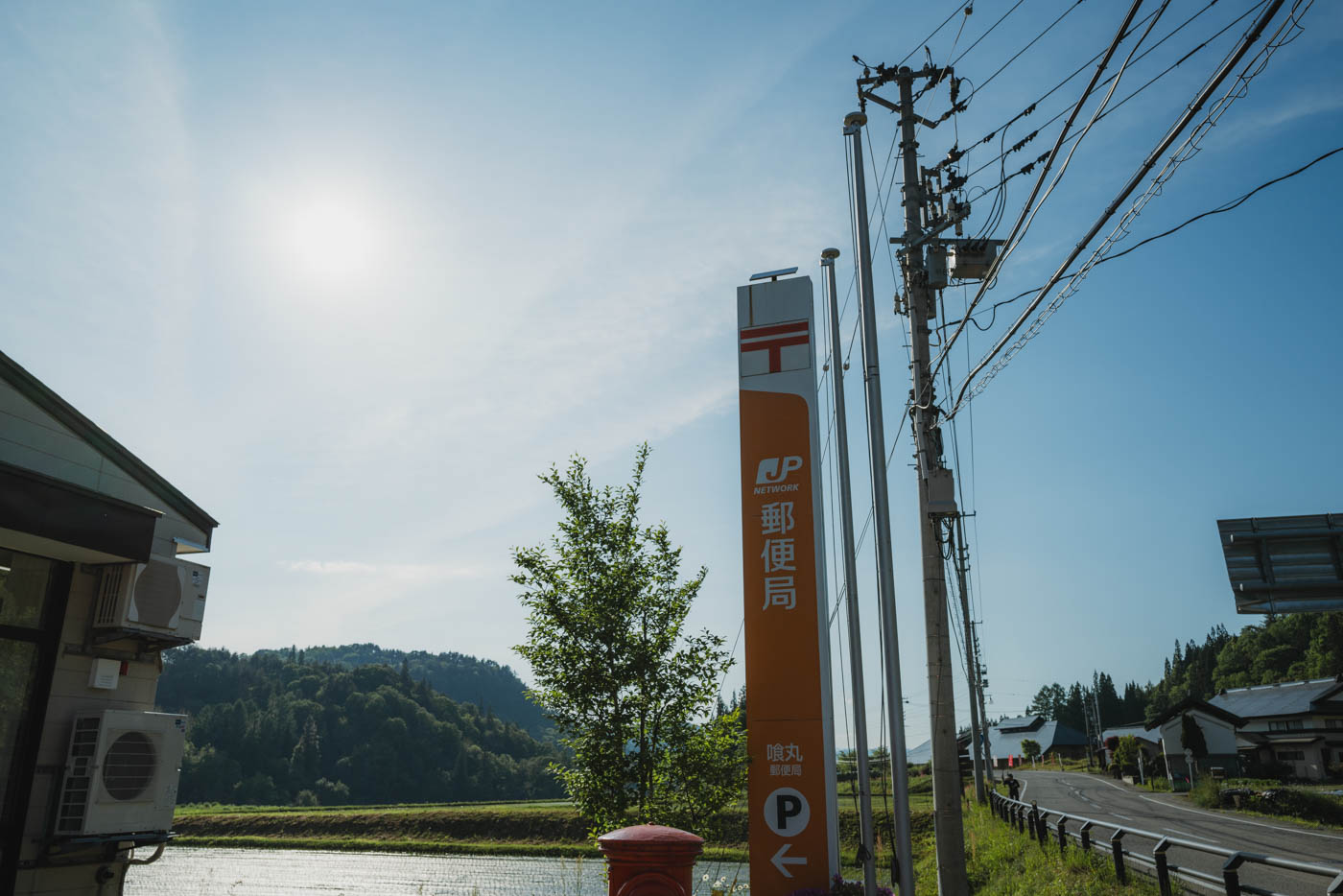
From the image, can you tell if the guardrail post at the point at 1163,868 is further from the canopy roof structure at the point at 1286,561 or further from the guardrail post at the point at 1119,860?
the canopy roof structure at the point at 1286,561

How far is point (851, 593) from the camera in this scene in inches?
375

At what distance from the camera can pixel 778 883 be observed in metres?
8.84

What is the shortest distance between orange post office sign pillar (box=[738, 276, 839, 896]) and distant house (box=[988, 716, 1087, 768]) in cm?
7913

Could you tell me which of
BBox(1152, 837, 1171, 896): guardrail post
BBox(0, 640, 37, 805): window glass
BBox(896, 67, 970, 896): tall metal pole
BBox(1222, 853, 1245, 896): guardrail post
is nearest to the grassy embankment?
BBox(896, 67, 970, 896): tall metal pole

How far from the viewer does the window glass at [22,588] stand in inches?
320

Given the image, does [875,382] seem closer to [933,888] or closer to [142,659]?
[142,659]

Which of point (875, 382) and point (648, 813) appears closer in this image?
point (875, 382)

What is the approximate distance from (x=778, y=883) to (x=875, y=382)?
5619 mm

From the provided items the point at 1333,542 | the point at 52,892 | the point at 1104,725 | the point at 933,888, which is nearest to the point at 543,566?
the point at 52,892

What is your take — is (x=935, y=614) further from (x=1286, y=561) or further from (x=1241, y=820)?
(x=1241, y=820)

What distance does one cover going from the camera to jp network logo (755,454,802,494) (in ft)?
32.7

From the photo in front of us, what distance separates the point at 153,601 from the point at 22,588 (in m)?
1.18

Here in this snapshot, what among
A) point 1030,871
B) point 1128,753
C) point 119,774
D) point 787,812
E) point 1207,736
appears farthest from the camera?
point 1128,753

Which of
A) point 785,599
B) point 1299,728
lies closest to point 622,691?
point 785,599
